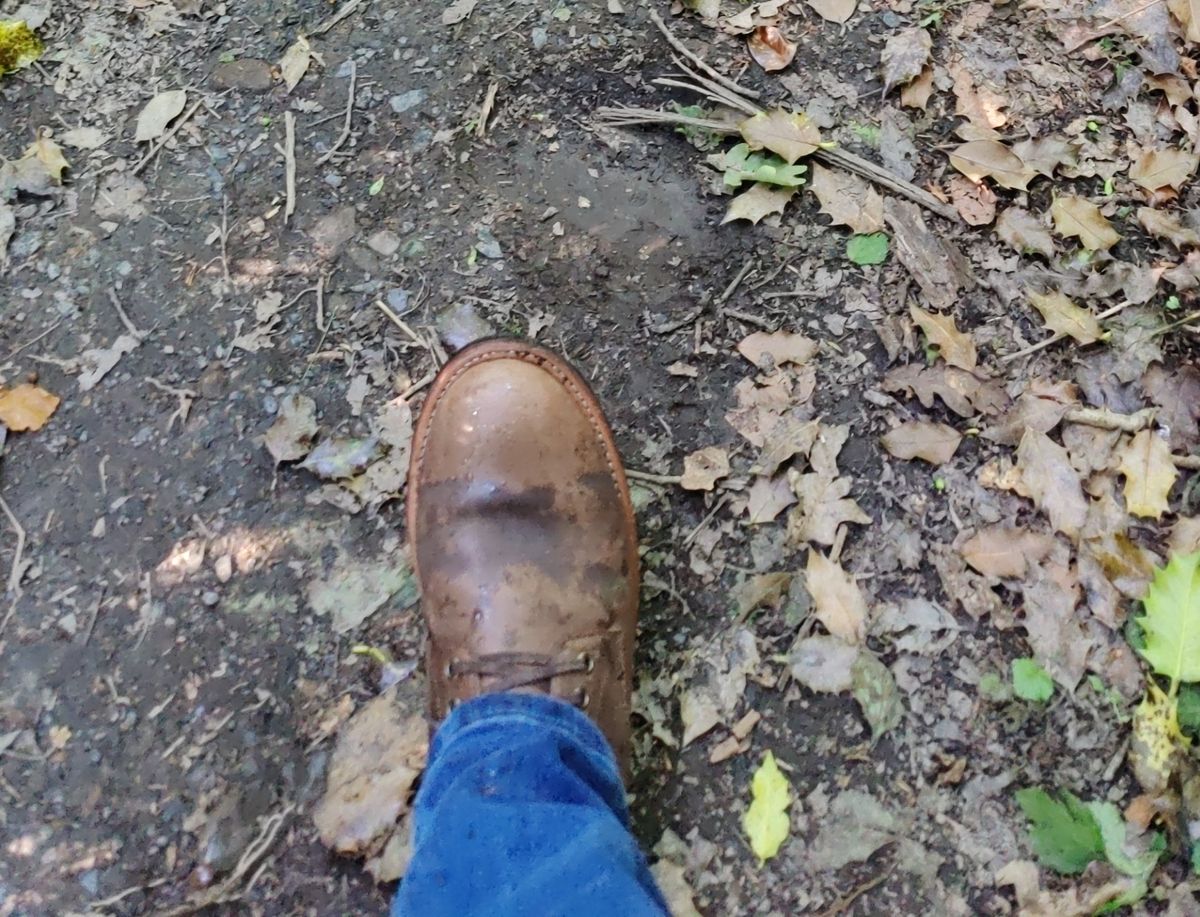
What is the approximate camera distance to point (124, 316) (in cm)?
191

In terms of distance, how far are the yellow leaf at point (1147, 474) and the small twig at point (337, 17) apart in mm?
2086

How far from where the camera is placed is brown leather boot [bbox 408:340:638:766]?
1543 mm

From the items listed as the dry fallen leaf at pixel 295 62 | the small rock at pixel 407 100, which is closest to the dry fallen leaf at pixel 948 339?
the small rock at pixel 407 100

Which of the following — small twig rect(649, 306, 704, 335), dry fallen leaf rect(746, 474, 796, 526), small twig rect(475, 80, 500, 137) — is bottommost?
dry fallen leaf rect(746, 474, 796, 526)

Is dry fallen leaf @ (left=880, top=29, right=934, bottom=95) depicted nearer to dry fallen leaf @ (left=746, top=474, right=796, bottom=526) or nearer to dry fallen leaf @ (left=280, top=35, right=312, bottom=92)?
dry fallen leaf @ (left=746, top=474, right=796, bottom=526)

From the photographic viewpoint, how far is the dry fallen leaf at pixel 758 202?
195 centimetres

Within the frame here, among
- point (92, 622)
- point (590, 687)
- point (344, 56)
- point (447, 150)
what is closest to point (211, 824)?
point (92, 622)

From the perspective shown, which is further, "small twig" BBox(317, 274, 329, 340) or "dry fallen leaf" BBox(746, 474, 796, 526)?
"small twig" BBox(317, 274, 329, 340)

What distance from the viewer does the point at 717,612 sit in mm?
1695

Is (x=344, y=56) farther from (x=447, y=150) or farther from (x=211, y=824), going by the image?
(x=211, y=824)

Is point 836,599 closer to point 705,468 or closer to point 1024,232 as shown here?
point 705,468

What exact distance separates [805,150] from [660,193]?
0.35 metres

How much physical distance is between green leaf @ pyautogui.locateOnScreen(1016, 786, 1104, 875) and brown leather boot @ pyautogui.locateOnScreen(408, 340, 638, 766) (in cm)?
73

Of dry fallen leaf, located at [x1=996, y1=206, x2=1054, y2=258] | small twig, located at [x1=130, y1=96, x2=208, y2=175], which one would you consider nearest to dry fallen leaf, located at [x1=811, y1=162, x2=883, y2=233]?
dry fallen leaf, located at [x1=996, y1=206, x2=1054, y2=258]
